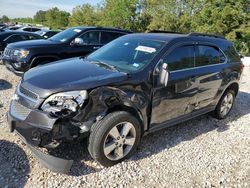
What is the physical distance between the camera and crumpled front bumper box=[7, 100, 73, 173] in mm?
3182

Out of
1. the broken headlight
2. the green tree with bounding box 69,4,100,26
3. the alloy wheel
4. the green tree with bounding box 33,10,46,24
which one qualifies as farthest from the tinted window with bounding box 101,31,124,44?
the green tree with bounding box 33,10,46,24

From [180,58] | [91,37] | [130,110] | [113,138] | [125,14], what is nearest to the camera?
[113,138]

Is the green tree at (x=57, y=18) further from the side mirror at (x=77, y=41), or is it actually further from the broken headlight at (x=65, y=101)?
the broken headlight at (x=65, y=101)

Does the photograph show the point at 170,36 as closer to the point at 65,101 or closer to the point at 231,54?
the point at 231,54

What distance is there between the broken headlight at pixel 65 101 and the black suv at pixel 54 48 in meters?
4.29

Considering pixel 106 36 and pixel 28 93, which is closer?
pixel 28 93

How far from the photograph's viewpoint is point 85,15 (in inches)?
1849

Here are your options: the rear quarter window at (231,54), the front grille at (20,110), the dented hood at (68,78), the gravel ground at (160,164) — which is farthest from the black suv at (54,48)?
the rear quarter window at (231,54)

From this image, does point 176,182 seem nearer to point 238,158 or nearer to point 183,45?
point 238,158

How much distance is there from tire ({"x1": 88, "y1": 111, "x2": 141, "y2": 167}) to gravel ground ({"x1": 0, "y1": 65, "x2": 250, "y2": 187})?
0.15 meters

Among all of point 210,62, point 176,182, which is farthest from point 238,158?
point 210,62

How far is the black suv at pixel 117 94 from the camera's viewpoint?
327cm

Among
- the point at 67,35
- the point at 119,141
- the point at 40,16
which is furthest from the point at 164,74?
the point at 40,16

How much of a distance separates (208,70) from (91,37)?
172 inches
